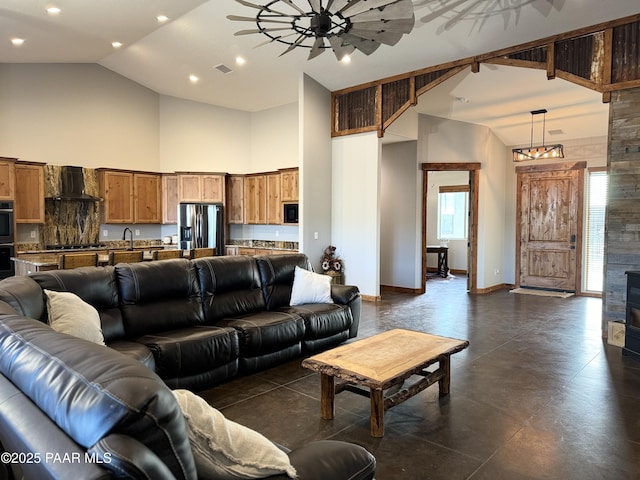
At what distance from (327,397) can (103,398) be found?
2.19m

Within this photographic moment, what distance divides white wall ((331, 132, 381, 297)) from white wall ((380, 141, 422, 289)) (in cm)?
99

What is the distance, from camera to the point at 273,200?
8812 mm

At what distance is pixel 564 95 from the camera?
6.59m

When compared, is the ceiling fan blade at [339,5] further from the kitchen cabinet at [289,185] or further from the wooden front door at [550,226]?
the wooden front door at [550,226]

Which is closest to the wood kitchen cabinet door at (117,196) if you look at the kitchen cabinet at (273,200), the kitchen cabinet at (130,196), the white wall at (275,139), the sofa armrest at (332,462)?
the kitchen cabinet at (130,196)

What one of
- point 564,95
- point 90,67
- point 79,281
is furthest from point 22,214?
point 564,95

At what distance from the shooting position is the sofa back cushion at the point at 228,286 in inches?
156

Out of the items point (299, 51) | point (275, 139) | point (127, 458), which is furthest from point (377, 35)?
point (275, 139)

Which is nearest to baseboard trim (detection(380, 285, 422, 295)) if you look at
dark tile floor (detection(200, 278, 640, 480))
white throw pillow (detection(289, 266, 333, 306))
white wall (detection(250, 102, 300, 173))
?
dark tile floor (detection(200, 278, 640, 480))

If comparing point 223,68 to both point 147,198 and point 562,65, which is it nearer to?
point 147,198

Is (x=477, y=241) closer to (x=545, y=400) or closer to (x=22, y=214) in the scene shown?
(x=545, y=400)

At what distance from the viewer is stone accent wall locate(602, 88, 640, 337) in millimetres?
4586

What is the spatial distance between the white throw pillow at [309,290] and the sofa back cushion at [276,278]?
88 mm

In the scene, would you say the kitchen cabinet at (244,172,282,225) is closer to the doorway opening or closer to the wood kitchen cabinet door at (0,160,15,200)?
the doorway opening
